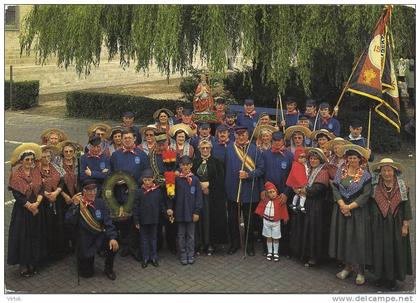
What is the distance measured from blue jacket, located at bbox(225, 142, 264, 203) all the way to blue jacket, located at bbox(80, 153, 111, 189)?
1506 millimetres

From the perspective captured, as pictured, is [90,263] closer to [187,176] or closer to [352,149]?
[187,176]

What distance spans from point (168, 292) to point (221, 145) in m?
2.15

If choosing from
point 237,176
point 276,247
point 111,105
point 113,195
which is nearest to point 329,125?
point 237,176

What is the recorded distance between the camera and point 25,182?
6.02 metres

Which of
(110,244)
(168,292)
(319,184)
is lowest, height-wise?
(168,292)

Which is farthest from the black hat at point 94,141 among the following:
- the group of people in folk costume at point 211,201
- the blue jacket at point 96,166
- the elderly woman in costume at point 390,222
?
the elderly woman in costume at point 390,222

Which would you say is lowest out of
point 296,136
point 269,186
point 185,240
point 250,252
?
point 250,252

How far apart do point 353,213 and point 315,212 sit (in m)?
0.54

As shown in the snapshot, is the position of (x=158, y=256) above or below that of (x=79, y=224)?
below

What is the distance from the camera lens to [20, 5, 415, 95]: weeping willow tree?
11.8 m

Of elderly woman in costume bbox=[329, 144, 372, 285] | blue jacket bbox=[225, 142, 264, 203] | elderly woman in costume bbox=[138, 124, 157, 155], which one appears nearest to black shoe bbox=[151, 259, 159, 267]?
blue jacket bbox=[225, 142, 264, 203]

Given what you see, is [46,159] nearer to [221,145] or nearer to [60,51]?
[221,145]

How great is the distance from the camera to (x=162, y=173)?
6.81 metres
